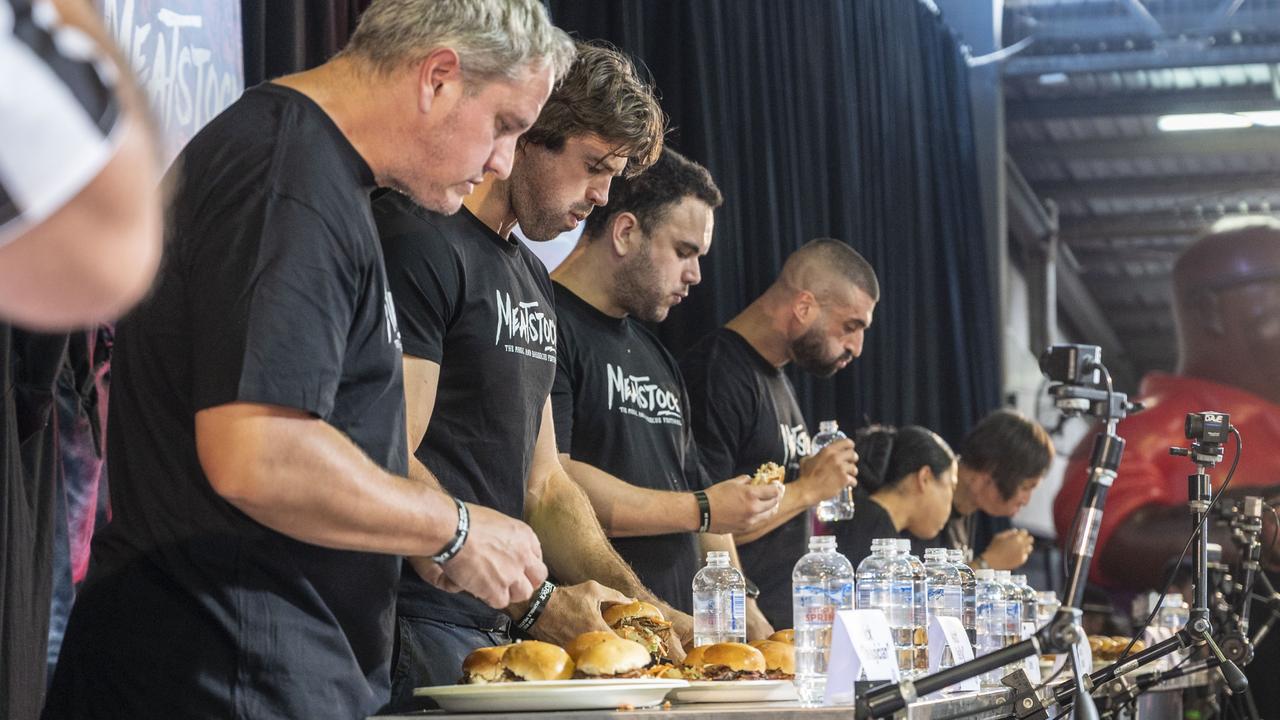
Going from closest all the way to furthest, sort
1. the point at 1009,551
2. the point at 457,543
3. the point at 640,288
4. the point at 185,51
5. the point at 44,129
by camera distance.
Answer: the point at 44,129
the point at 457,543
the point at 185,51
the point at 640,288
the point at 1009,551

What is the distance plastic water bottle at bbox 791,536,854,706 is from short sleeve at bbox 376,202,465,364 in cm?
68

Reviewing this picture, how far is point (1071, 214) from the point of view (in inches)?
275

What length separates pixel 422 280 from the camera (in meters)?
2.02

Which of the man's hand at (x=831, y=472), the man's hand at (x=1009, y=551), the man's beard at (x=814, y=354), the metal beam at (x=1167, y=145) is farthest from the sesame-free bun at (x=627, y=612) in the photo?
the metal beam at (x=1167, y=145)

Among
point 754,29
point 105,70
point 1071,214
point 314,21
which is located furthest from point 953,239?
point 105,70

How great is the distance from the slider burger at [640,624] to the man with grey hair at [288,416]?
0.43 meters

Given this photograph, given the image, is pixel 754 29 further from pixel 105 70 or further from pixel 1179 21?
pixel 105 70

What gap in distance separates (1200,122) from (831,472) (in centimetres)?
422

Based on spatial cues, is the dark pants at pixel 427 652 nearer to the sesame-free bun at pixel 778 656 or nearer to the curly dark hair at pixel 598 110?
the sesame-free bun at pixel 778 656

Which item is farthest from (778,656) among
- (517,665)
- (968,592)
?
(968,592)

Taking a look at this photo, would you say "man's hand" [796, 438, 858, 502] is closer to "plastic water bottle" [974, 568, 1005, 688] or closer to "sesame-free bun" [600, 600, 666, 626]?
"plastic water bottle" [974, 568, 1005, 688]

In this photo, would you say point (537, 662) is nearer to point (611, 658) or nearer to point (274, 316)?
point (611, 658)

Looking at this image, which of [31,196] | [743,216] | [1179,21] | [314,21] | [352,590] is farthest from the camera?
[1179,21]

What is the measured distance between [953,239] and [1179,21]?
1.50 metres
